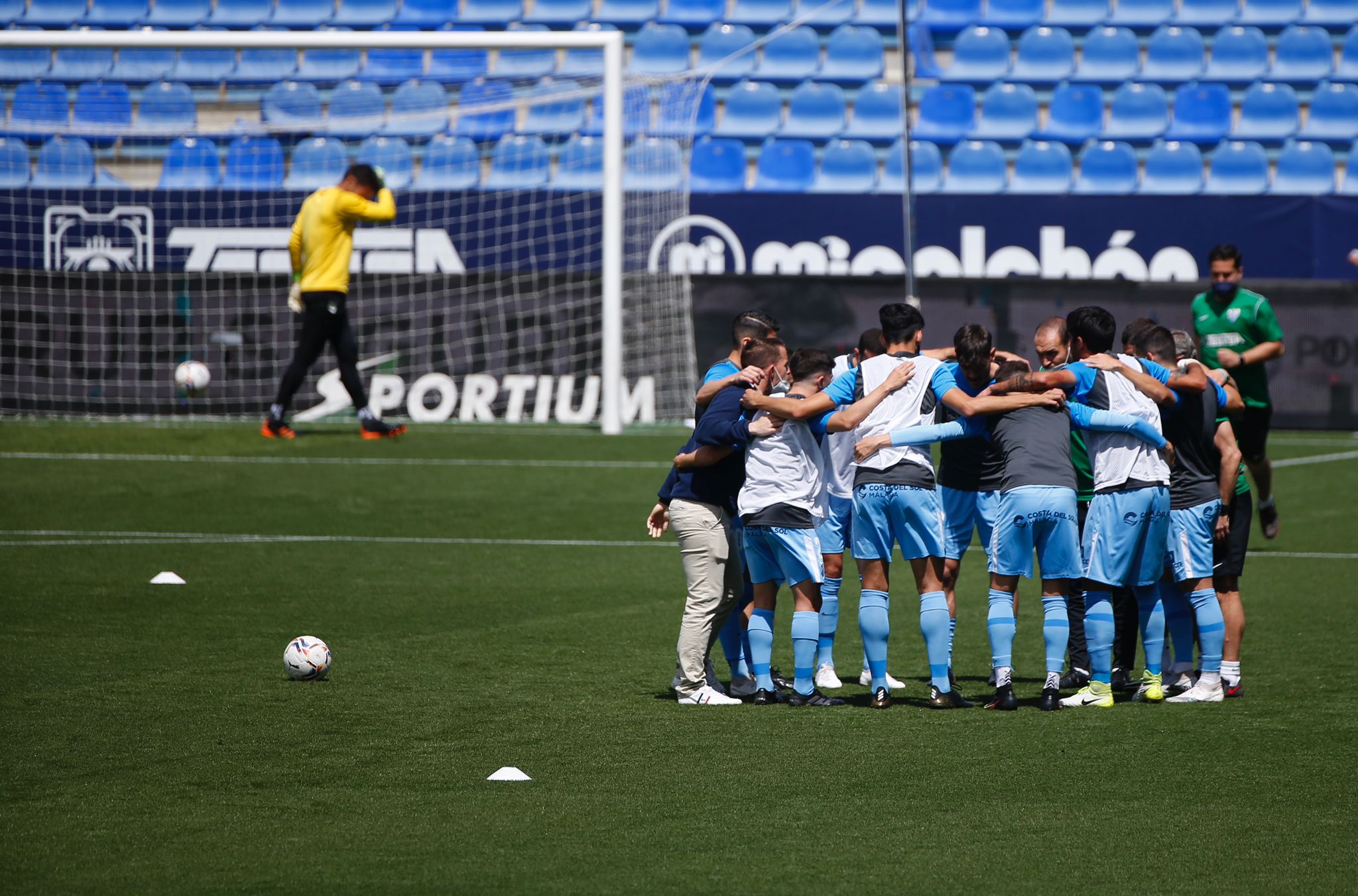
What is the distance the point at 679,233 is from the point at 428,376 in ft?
11.3

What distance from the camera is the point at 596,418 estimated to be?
1858 centimetres

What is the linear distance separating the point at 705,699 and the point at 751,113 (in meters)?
16.7

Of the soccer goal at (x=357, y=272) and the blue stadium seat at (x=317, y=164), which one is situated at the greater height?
the blue stadium seat at (x=317, y=164)

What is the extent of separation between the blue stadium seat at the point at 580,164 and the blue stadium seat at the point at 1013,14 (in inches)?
247

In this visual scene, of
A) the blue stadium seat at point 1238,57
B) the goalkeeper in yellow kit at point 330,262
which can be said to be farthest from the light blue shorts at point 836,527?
the blue stadium seat at point 1238,57

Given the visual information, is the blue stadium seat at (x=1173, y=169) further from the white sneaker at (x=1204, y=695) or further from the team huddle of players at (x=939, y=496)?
the white sneaker at (x=1204, y=695)

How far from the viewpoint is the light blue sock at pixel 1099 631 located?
6852mm

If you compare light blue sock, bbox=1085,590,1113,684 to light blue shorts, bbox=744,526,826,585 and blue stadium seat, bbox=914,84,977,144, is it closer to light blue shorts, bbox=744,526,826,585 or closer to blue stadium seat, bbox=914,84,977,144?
light blue shorts, bbox=744,526,826,585

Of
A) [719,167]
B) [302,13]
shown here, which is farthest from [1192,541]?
[302,13]

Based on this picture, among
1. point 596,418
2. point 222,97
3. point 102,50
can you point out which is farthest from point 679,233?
point 102,50

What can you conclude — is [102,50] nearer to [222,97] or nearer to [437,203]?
[222,97]

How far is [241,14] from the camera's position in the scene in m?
23.7

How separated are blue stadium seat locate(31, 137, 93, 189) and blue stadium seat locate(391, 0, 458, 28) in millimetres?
5194

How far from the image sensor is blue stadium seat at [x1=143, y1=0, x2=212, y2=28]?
23.8 m
